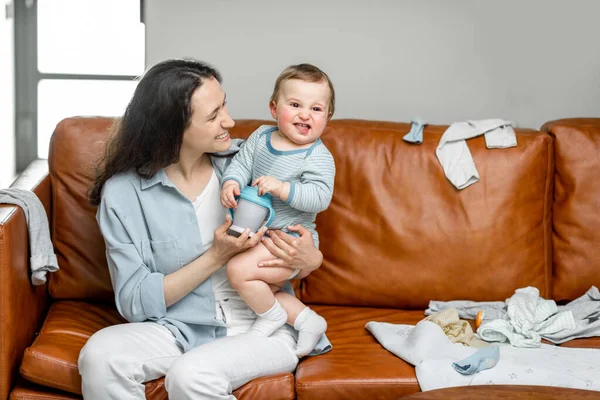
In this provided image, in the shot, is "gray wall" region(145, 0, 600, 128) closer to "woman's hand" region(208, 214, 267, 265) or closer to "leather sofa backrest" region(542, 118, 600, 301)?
"leather sofa backrest" region(542, 118, 600, 301)

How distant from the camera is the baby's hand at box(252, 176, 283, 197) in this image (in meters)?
2.21

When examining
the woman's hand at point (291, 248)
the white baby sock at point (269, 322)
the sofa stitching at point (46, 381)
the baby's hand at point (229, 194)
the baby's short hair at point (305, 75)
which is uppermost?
the baby's short hair at point (305, 75)

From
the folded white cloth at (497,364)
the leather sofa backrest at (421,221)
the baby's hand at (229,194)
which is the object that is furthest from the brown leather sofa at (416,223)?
the baby's hand at (229,194)

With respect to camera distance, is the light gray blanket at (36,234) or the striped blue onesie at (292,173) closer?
the striped blue onesie at (292,173)

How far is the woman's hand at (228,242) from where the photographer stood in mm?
2238

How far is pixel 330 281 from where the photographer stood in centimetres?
275

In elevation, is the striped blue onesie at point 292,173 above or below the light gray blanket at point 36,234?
above

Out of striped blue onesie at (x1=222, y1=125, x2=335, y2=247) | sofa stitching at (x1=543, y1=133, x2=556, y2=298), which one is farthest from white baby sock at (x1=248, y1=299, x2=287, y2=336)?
sofa stitching at (x1=543, y1=133, x2=556, y2=298)

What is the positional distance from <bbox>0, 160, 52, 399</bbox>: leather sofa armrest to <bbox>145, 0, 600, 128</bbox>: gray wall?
4.19 feet

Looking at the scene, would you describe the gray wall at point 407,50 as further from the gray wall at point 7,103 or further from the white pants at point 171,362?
the white pants at point 171,362

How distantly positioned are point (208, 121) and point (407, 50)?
134cm

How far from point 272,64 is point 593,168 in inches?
53.4

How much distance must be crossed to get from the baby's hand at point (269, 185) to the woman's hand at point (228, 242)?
113 millimetres

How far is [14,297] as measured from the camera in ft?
7.36
